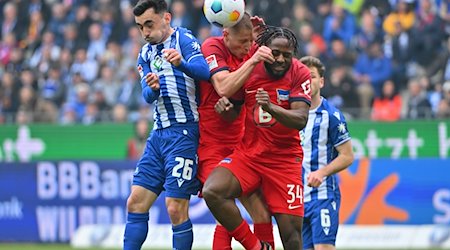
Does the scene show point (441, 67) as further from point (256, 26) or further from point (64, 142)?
point (256, 26)

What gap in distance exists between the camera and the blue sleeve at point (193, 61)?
10.5m

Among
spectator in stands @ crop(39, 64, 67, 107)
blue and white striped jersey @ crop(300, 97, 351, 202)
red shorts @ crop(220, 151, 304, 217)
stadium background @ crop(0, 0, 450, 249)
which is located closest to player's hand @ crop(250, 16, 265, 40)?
red shorts @ crop(220, 151, 304, 217)

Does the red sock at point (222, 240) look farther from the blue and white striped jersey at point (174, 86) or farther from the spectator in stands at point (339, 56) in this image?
the spectator in stands at point (339, 56)

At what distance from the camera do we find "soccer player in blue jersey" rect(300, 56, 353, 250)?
1132cm

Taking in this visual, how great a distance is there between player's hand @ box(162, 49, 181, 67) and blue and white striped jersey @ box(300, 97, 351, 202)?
192cm

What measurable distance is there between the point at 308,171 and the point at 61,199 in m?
7.95

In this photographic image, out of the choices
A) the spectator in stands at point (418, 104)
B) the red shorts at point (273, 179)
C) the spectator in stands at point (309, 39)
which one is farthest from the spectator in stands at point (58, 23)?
the red shorts at point (273, 179)

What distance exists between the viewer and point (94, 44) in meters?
24.5

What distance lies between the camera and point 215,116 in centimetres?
1081

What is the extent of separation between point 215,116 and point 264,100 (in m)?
0.98


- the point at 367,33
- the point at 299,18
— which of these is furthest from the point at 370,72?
the point at 299,18

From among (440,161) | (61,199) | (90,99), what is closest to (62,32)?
(90,99)

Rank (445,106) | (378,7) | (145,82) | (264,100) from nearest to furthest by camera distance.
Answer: (264,100) < (145,82) < (445,106) < (378,7)

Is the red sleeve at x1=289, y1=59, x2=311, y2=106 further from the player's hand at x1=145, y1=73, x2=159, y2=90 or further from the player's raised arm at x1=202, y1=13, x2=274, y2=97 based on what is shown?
the player's hand at x1=145, y1=73, x2=159, y2=90
